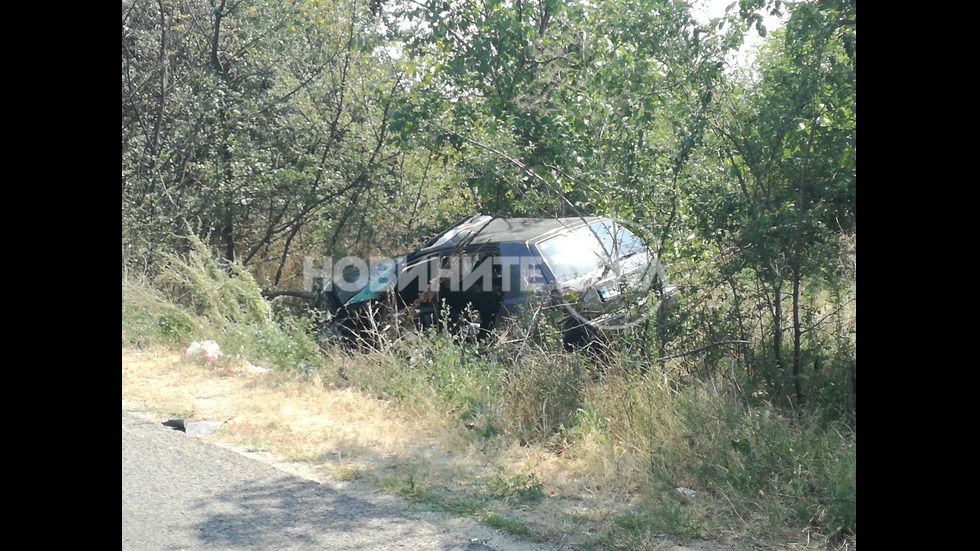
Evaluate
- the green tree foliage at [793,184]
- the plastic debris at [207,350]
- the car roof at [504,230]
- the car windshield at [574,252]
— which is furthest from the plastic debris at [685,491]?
the plastic debris at [207,350]

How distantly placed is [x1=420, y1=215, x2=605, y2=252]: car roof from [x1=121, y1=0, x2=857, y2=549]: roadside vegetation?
7.4 inches

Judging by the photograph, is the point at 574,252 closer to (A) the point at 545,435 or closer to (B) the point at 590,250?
(B) the point at 590,250

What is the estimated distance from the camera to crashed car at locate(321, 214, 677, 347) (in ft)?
20.7

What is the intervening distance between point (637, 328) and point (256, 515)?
3370mm

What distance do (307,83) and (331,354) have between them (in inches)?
263

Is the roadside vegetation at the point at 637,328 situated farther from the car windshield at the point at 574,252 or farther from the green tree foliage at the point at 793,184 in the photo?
the car windshield at the point at 574,252

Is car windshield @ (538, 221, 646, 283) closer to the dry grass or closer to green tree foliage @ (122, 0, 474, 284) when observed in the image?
the dry grass

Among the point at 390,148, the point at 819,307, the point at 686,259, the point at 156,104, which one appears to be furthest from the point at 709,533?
the point at 156,104

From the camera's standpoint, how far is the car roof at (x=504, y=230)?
→ 293 inches

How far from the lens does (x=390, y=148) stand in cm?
1267

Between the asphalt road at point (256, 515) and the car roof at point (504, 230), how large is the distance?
11.8 ft

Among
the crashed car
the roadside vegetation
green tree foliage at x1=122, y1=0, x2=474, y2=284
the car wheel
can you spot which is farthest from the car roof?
green tree foliage at x1=122, y1=0, x2=474, y2=284

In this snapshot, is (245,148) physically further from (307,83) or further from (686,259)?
(686,259)
